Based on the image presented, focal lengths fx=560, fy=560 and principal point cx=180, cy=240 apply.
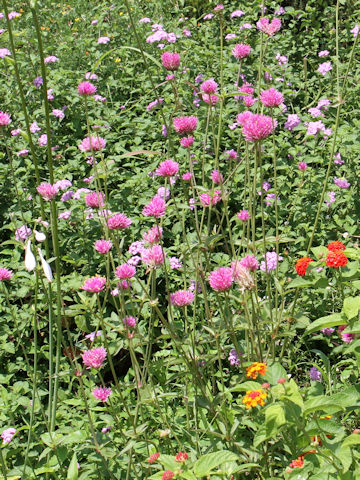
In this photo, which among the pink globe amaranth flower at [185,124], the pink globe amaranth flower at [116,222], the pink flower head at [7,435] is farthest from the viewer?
the pink flower head at [7,435]

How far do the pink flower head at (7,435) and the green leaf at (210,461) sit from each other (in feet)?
2.65

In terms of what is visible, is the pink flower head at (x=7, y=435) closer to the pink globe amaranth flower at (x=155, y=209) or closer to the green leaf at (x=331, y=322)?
the pink globe amaranth flower at (x=155, y=209)

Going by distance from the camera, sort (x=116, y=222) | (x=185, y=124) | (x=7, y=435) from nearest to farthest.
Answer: (x=116, y=222), (x=185, y=124), (x=7, y=435)

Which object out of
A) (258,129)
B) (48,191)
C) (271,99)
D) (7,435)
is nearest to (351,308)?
(258,129)

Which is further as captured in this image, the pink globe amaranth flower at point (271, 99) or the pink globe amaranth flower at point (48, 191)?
the pink globe amaranth flower at point (271, 99)

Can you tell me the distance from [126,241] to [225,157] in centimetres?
65

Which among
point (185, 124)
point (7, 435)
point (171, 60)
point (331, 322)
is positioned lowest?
point (7, 435)

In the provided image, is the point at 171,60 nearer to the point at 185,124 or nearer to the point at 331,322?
the point at 185,124

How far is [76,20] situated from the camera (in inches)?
187

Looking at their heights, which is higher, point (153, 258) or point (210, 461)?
point (153, 258)

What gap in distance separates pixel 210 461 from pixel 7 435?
846mm

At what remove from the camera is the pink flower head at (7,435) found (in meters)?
1.81

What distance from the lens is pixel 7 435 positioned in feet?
5.98

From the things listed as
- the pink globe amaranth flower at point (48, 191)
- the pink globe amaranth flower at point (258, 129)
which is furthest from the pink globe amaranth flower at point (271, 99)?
the pink globe amaranth flower at point (48, 191)
